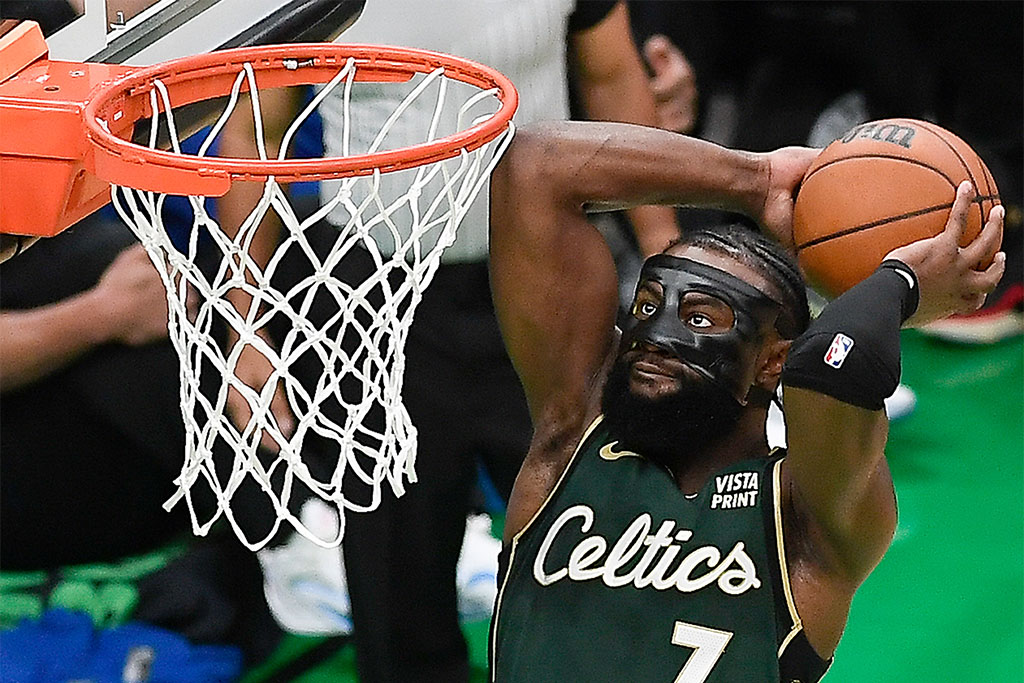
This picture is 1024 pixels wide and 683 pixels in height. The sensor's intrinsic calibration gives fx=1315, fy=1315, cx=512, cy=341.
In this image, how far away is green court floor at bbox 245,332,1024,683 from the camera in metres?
1.89

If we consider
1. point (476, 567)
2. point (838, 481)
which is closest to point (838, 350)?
point (838, 481)

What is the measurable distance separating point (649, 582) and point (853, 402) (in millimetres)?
353

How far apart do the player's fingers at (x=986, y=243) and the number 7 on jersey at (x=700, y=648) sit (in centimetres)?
49

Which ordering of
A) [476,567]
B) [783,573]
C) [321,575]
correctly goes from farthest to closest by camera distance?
[321,575], [476,567], [783,573]

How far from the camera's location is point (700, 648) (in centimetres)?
148

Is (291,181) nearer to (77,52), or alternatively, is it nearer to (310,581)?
(77,52)

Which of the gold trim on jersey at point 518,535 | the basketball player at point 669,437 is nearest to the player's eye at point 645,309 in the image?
the basketball player at point 669,437

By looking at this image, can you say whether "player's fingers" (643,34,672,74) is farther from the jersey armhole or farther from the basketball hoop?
the jersey armhole

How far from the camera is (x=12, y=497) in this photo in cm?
193

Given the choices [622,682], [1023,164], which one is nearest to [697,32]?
[1023,164]

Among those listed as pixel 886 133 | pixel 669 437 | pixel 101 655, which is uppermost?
pixel 886 133

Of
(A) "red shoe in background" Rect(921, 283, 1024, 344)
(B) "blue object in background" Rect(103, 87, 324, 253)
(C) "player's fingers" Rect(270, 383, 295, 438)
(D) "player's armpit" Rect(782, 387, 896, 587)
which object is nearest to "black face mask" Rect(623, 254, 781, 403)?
(D) "player's armpit" Rect(782, 387, 896, 587)

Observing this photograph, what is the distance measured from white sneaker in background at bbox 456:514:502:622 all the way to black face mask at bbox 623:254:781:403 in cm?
43

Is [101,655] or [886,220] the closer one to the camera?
[886,220]
